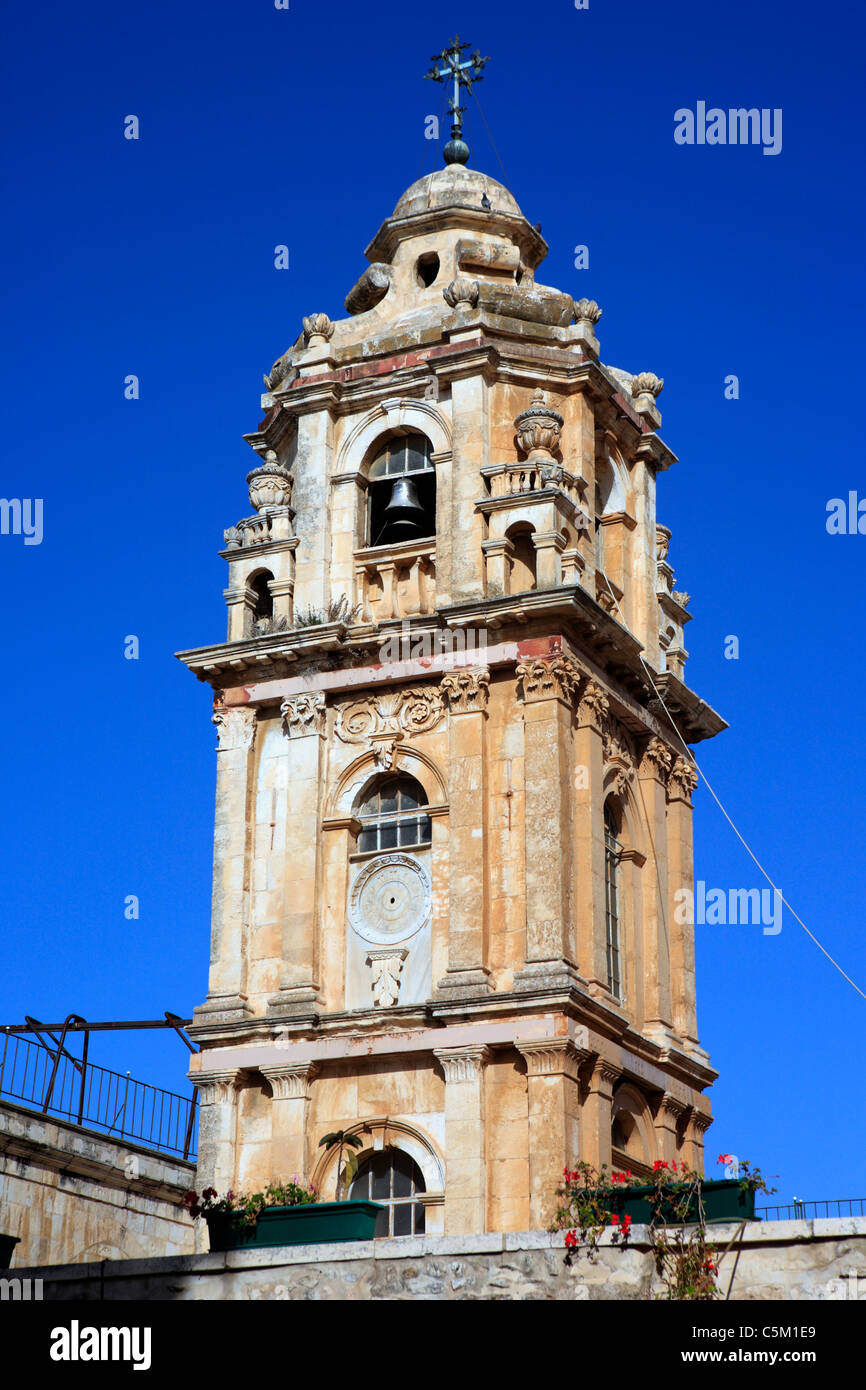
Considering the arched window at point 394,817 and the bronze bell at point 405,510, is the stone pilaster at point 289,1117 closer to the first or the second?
the arched window at point 394,817

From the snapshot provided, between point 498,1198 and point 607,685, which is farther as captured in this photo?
point 607,685

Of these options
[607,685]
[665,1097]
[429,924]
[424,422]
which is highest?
[424,422]

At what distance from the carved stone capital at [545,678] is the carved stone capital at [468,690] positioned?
57cm

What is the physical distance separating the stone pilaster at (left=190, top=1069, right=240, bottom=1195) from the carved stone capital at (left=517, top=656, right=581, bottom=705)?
276 inches

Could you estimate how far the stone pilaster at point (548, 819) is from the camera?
101ft

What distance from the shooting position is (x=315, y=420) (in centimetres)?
3600

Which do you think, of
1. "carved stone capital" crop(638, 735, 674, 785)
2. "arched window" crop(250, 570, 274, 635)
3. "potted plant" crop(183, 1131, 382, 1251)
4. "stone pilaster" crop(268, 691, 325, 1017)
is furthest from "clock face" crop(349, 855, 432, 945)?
"potted plant" crop(183, 1131, 382, 1251)

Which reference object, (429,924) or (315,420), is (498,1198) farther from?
(315,420)

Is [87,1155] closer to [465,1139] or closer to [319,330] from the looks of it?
[465,1139]

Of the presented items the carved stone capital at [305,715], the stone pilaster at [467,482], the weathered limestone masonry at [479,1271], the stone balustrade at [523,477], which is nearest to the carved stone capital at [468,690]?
the stone pilaster at [467,482]

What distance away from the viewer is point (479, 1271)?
23234 mm
